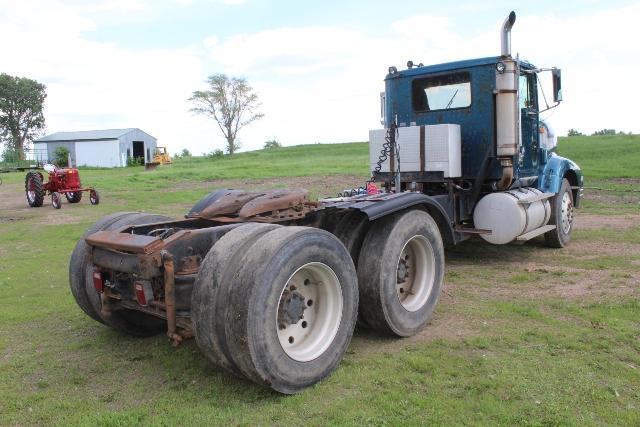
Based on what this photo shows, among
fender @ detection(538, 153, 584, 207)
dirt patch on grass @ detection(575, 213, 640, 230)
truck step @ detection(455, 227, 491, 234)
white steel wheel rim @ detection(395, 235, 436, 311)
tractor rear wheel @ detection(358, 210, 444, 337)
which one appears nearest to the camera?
tractor rear wheel @ detection(358, 210, 444, 337)

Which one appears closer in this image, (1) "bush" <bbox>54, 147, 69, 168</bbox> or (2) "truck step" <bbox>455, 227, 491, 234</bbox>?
(2) "truck step" <bbox>455, 227, 491, 234</bbox>

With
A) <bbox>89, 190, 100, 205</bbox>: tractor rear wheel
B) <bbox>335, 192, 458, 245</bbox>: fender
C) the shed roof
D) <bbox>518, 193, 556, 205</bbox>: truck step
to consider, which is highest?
the shed roof

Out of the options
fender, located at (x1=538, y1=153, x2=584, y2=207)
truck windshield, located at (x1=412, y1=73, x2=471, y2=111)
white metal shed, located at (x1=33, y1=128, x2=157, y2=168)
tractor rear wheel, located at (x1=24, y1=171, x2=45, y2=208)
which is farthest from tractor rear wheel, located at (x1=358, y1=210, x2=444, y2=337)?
white metal shed, located at (x1=33, y1=128, x2=157, y2=168)

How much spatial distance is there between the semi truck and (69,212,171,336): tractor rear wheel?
1cm

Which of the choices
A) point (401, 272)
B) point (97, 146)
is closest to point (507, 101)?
point (401, 272)

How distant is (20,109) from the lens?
6091cm

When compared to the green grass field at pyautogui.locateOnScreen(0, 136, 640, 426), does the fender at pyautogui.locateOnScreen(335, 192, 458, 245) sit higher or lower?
higher

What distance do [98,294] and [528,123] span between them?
20.4 feet

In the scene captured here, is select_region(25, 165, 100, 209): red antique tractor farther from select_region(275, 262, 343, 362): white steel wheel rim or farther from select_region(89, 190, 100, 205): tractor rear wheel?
select_region(275, 262, 343, 362): white steel wheel rim

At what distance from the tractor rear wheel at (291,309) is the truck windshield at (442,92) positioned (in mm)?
4274

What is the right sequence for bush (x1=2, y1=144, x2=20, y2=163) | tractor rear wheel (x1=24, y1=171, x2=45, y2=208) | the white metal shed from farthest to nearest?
the white metal shed < bush (x1=2, y1=144, x2=20, y2=163) < tractor rear wheel (x1=24, y1=171, x2=45, y2=208)

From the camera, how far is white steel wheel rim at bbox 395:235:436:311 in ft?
17.4

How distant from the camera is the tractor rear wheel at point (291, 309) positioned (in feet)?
11.8

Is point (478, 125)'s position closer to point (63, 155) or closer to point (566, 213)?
point (566, 213)
